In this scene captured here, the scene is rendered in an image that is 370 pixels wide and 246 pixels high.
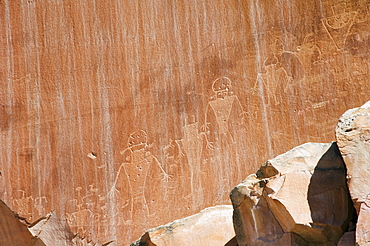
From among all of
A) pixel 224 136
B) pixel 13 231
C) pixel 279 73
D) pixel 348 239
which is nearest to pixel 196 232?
pixel 348 239

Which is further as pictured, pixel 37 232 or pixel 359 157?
pixel 37 232

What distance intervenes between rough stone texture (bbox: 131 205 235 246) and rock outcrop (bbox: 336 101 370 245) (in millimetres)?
1464

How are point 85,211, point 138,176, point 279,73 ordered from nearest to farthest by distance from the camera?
point 279,73 → point 138,176 → point 85,211

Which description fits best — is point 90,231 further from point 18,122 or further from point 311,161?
point 311,161

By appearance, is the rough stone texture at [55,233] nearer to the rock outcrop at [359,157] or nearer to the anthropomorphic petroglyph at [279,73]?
the anthropomorphic petroglyph at [279,73]

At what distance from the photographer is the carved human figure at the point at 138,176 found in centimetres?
764

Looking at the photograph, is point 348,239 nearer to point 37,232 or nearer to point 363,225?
point 363,225

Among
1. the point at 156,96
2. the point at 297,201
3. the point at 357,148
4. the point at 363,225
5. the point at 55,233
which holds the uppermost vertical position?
the point at 156,96

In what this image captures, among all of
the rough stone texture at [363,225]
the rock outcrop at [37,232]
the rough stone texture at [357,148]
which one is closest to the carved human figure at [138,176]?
the rock outcrop at [37,232]

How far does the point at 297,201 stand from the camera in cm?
509

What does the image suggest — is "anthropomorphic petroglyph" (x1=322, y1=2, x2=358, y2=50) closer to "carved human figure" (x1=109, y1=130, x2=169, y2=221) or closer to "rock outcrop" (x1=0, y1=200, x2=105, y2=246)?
"carved human figure" (x1=109, y1=130, x2=169, y2=221)

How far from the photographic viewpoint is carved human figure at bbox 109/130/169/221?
764 cm

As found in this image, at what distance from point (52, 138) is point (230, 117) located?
2033 millimetres

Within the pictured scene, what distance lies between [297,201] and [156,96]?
303cm
